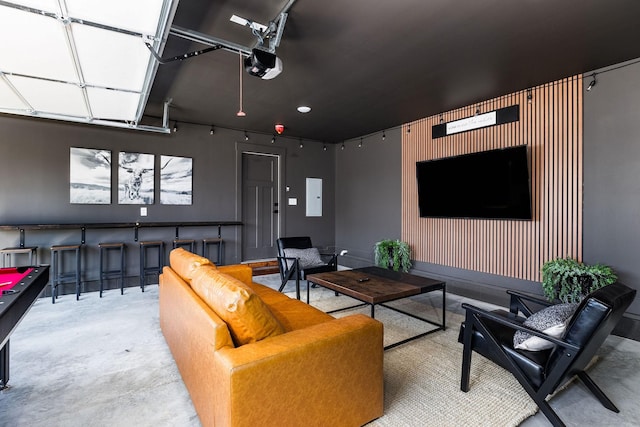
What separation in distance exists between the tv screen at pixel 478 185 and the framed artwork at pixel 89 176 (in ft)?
15.9

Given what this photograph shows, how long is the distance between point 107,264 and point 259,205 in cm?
267

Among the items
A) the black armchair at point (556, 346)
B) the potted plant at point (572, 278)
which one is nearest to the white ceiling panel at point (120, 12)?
the black armchair at point (556, 346)

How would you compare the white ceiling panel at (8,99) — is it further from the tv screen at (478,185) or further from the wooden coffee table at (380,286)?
the tv screen at (478,185)

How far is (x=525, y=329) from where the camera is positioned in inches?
69.7

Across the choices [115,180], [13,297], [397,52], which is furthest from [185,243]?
[397,52]

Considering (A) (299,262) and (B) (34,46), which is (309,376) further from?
(B) (34,46)

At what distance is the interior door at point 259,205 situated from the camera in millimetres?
6121

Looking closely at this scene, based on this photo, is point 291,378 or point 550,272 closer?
point 291,378

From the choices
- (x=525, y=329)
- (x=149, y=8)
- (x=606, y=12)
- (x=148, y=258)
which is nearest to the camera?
(x=525, y=329)

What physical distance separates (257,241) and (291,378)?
4.92 m

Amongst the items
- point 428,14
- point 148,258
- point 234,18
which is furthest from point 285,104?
point 148,258

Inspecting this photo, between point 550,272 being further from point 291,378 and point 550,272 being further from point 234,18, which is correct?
point 234,18

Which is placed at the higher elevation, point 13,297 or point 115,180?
point 115,180

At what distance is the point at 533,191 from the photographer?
392cm
